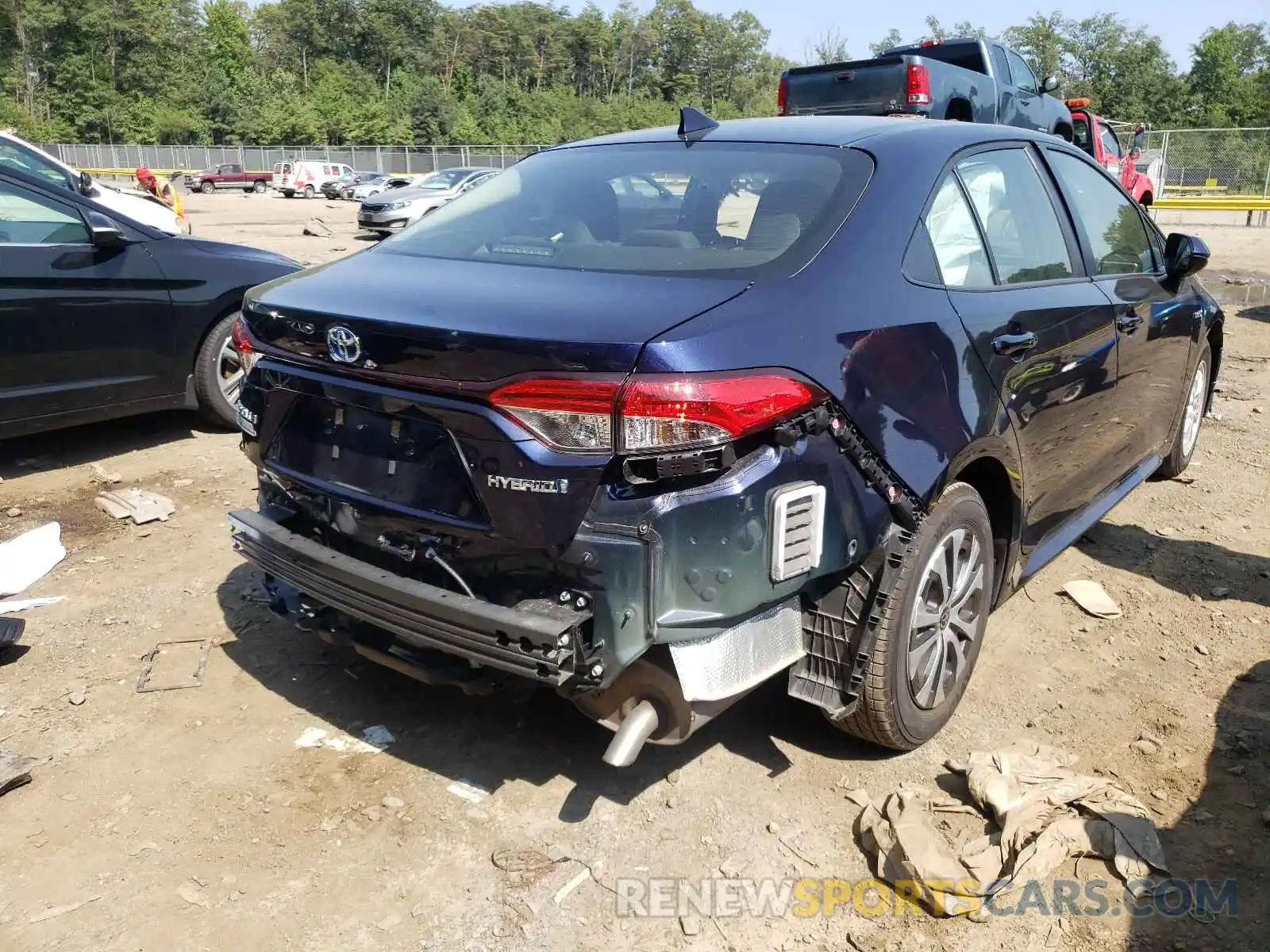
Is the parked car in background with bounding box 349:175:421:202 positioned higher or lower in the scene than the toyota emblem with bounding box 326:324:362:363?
lower

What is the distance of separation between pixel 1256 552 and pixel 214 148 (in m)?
71.6

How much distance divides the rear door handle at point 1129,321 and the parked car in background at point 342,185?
44619 mm

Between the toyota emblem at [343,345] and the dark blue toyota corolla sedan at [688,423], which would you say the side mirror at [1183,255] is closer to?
the dark blue toyota corolla sedan at [688,423]

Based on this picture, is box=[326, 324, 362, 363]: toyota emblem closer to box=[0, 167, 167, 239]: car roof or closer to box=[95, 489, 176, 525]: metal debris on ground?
box=[95, 489, 176, 525]: metal debris on ground

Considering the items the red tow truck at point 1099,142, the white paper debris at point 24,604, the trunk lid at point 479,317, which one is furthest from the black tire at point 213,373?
the red tow truck at point 1099,142

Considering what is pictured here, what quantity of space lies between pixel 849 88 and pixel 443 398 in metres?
8.82

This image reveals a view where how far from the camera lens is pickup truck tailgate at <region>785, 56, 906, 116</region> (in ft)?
31.5

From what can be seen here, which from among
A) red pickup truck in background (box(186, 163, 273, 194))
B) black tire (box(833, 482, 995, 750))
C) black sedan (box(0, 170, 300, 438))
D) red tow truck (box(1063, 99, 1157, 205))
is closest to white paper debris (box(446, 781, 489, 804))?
black tire (box(833, 482, 995, 750))

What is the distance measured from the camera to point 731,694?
250 centimetres

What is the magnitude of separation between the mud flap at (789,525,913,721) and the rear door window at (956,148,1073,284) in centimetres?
114

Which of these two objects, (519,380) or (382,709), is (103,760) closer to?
(382,709)

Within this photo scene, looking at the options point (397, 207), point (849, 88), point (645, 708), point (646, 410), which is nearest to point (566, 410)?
point (646, 410)

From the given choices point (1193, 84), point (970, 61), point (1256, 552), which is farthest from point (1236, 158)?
point (1193, 84)

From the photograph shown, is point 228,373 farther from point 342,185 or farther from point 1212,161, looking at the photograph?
point 342,185
